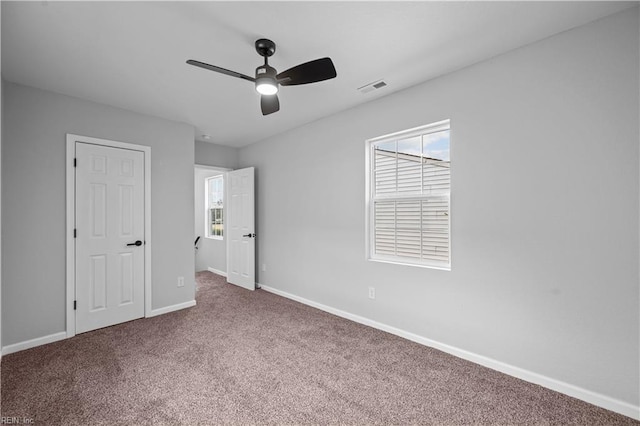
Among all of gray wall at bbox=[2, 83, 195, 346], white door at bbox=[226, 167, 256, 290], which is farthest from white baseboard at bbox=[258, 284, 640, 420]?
gray wall at bbox=[2, 83, 195, 346]

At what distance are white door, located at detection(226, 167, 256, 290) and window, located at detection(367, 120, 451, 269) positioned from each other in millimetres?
2281

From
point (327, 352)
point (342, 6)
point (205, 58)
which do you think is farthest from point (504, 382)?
point (205, 58)

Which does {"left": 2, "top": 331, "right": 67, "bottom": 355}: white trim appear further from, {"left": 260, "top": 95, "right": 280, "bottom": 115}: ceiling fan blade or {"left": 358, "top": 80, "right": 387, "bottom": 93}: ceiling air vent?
{"left": 358, "top": 80, "right": 387, "bottom": 93}: ceiling air vent

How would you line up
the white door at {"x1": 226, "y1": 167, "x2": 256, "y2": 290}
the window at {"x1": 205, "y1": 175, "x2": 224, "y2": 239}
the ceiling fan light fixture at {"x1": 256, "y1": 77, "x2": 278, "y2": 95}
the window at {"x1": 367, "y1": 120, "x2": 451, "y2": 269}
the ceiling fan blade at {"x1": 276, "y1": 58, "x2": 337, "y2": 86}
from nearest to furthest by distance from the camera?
the ceiling fan blade at {"x1": 276, "y1": 58, "x2": 337, "y2": 86}
the ceiling fan light fixture at {"x1": 256, "y1": 77, "x2": 278, "y2": 95}
the window at {"x1": 367, "y1": 120, "x2": 451, "y2": 269}
the white door at {"x1": 226, "y1": 167, "x2": 256, "y2": 290}
the window at {"x1": 205, "y1": 175, "x2": 224, "y2": 239}

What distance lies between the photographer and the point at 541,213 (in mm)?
2166

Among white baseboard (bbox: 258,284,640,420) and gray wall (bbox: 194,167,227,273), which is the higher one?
gray wall (bbox: 194,167,227,273)

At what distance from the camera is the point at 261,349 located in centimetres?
274

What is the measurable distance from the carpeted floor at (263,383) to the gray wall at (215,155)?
9.22 feet

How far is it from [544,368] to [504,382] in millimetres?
304

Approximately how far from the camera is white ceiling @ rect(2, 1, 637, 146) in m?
1.84

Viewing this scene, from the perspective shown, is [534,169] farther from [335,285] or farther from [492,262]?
[335,285]

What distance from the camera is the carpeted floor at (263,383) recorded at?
185 cm

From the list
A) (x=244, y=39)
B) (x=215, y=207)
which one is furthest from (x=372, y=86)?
(x=215, y=207)

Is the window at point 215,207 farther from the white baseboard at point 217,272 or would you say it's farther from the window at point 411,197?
the window at point 411,197
